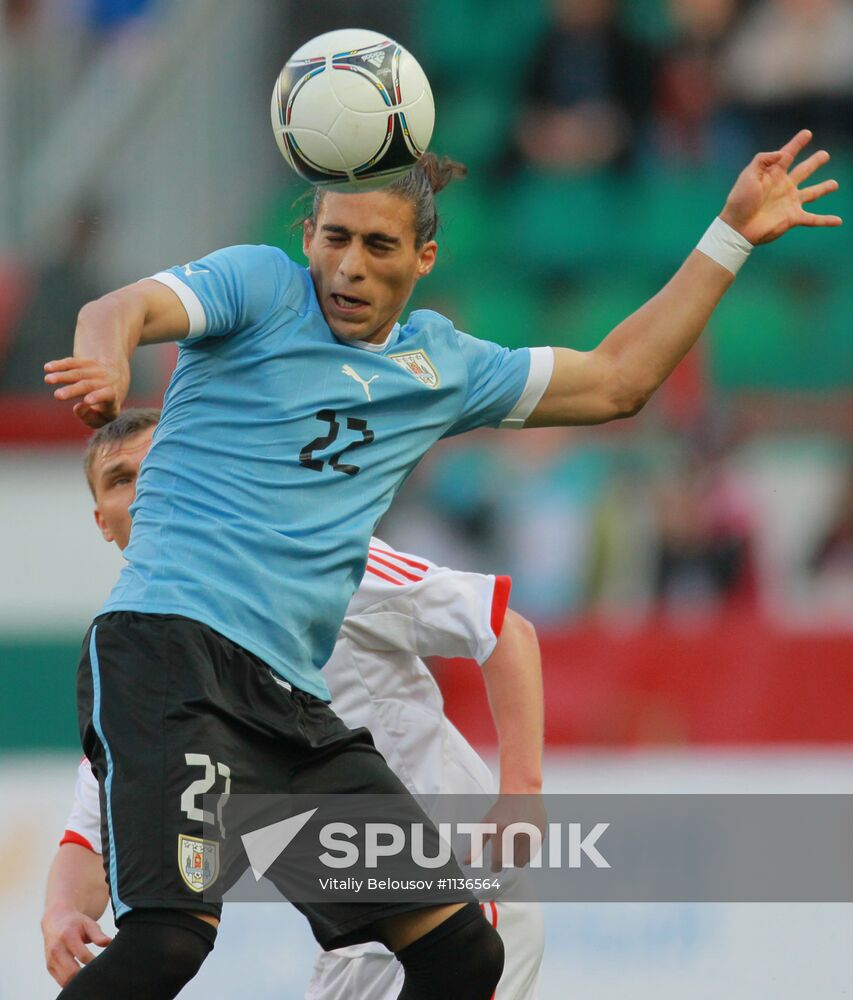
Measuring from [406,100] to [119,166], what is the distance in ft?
23.2

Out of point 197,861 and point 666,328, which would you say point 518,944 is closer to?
point 197,861

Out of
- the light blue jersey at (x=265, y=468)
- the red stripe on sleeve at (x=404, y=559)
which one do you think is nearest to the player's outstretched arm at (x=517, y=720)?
the red stripe on sleeve at (x=404, y=559)

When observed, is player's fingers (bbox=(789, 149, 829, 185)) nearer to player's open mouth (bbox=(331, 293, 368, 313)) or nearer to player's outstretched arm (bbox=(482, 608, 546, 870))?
player's open mouth (bbox=(331, 293, 368, 313))

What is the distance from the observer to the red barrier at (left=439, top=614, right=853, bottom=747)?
24.6 ft

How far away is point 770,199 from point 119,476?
5.85 ft

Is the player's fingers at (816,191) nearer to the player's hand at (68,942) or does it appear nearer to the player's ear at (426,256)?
the player's ear at (426,256)

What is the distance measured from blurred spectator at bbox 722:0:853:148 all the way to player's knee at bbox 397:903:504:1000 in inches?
356

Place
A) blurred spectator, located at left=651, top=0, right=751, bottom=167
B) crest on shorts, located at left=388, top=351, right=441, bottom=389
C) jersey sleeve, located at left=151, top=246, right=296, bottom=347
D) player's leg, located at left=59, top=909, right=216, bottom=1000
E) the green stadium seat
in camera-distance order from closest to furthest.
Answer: player's leg, located at left=59, top=909, right=216, bottom=1000, jersey sleeve, located at left=151, top=246, right=296, bottom=347, crest on shorts, located at left=388, top=351, right=441, bottom=389, the green stadium seat, blurred spectator, located at left=651, top=0, right=751, bottom=167

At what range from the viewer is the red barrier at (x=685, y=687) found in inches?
295

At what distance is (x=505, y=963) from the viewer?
14.3 feet

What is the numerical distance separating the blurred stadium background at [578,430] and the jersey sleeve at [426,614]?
1.62 meters

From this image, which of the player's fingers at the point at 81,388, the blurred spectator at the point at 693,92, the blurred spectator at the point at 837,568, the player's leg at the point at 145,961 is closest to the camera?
the player's fingers at the point at 81,388

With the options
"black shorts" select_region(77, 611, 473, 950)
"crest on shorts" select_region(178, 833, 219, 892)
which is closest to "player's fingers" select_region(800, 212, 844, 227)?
"black shorts" select_region(77, 611, 473, 950)

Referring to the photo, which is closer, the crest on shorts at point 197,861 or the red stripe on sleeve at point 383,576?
the crest on shorts at point 197,861
